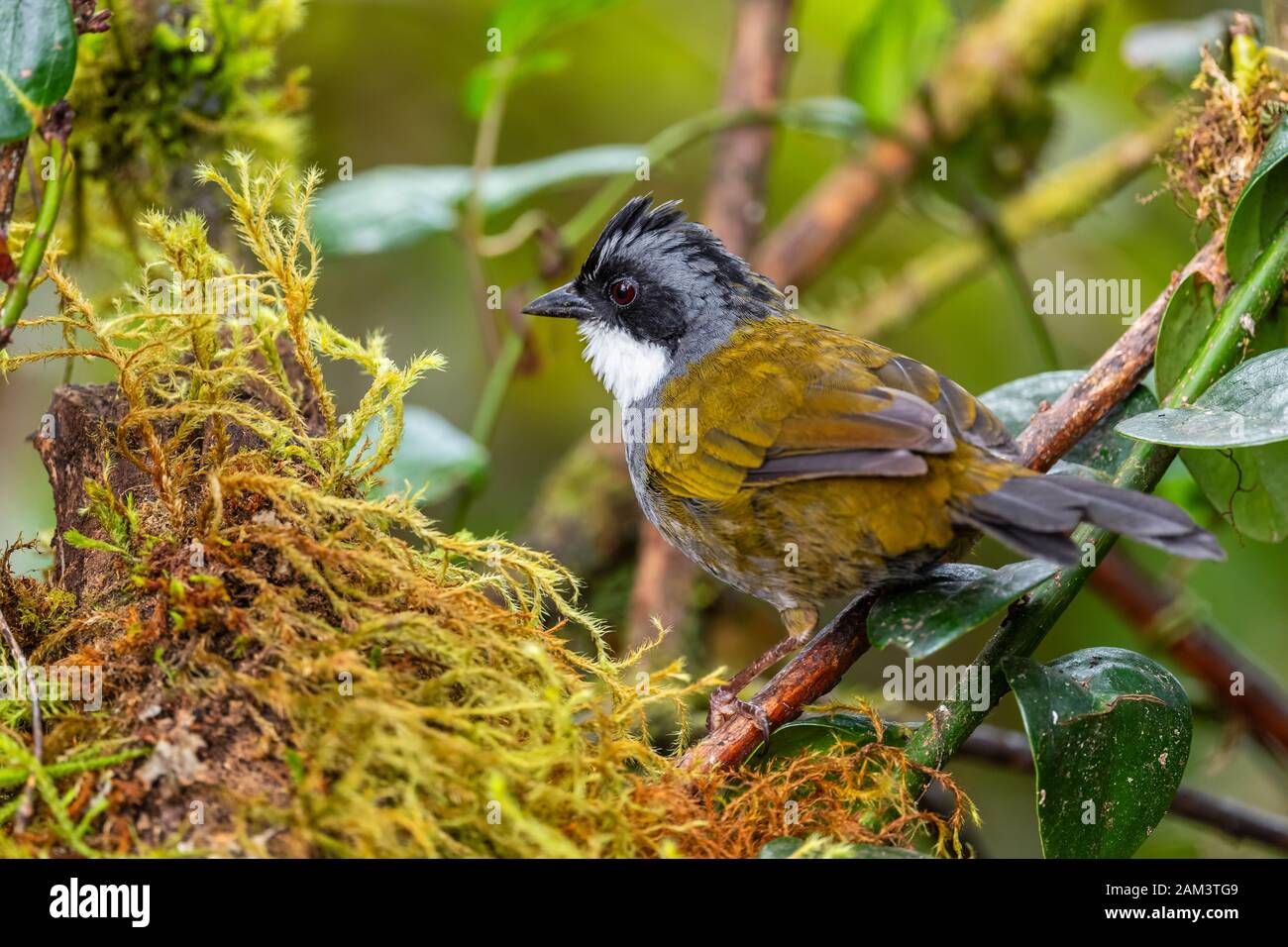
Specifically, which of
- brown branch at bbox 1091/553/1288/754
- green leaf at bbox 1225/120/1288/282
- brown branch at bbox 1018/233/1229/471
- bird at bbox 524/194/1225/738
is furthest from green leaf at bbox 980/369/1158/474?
brown branch at bbox 1091/553/1288/754

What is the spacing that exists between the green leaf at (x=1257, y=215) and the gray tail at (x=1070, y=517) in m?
0.73

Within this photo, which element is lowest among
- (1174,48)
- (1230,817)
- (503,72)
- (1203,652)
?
(1230,817)

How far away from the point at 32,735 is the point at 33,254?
0.79 metres

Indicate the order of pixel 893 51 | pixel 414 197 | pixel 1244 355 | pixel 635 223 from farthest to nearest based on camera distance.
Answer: pixel 893 51 < pixel 414 197 < pixel 635 223 < pixel 1244 355

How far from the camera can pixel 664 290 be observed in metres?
3.47

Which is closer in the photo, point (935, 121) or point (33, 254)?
point (33, 254)

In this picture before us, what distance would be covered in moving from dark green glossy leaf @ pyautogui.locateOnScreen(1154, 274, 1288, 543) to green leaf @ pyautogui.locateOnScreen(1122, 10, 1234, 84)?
121 centimetres

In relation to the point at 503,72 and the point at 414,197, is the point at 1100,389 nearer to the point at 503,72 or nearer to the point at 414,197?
the point at 414,197

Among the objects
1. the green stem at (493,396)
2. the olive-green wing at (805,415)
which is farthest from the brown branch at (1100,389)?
the green stem at (493,396)

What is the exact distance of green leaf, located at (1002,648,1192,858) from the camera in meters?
2.09

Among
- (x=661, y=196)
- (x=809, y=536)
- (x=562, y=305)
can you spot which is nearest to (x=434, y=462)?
(x=562, y=305)

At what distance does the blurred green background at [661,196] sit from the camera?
5.92m

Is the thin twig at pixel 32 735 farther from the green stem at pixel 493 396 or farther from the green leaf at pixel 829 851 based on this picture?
the green stem at pixel 493 396

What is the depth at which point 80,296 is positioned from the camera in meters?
2.14
